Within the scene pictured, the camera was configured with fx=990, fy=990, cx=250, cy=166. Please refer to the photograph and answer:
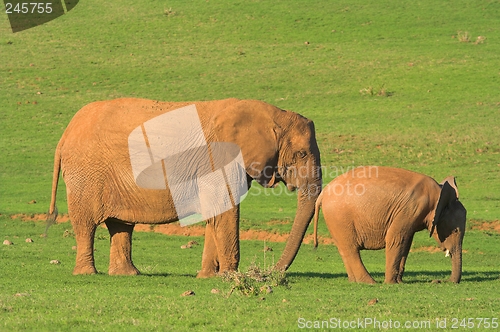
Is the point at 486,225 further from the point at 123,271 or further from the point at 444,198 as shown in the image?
the point at 123,271

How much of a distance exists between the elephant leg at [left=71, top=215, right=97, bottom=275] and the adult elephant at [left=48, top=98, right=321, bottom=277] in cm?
2

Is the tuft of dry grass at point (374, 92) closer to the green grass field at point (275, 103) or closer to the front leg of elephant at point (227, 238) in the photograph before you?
the green grass field at point (275, 103)

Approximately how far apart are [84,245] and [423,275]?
587cm

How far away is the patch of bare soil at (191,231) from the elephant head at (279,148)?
7603 millimetres

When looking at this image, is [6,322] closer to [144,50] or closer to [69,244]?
[69,244]

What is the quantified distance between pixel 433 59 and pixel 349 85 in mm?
5469

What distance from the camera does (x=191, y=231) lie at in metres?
25.1

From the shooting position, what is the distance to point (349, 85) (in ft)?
145

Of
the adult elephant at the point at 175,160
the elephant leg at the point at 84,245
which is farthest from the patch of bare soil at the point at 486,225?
the elephant leg at the point at 84,245

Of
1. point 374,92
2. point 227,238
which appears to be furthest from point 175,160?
point 374,92

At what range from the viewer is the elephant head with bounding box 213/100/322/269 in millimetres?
15719

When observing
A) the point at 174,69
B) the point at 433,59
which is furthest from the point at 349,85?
the point at 174,69

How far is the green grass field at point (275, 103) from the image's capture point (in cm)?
1216

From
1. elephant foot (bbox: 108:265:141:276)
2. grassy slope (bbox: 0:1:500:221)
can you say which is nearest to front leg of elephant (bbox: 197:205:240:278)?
elephant foot (bbox: 108:265:141:276)
